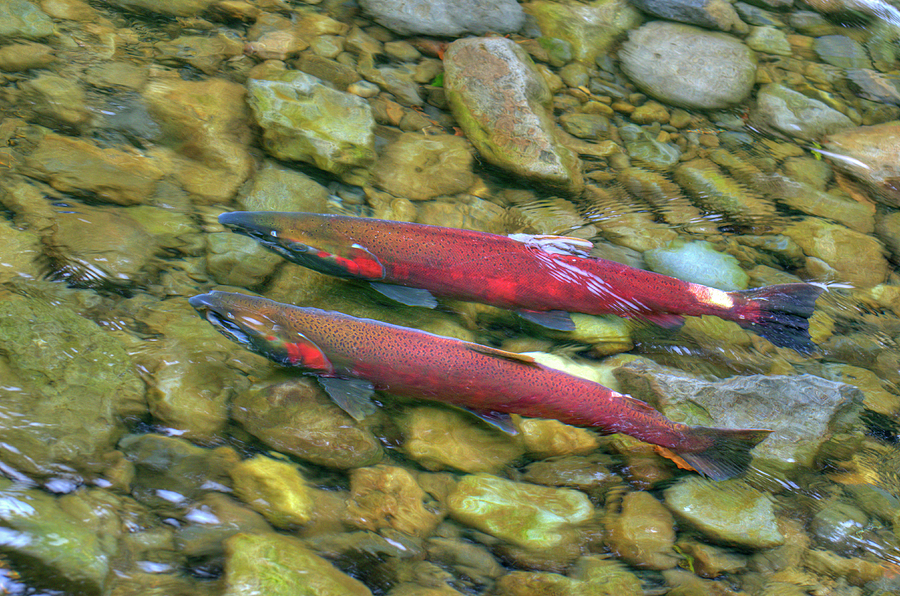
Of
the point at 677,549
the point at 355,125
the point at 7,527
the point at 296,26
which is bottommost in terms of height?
the point at 677,549

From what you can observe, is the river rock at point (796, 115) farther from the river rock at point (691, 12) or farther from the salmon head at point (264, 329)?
the salmon head at point (264, 329)

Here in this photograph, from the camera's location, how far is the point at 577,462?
321 cm

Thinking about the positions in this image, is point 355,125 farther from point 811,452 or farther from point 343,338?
point 811,452

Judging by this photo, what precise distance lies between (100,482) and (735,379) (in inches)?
130

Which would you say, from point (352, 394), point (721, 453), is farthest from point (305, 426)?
point (721, 453)

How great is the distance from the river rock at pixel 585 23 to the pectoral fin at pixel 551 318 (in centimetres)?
298

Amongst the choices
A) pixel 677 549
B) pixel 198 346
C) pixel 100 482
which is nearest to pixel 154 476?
pixel 100 482

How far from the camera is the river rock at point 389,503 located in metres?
2.76

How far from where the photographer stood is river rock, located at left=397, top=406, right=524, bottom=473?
10.1 ft

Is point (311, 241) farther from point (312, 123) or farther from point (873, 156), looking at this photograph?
point (873, 156)

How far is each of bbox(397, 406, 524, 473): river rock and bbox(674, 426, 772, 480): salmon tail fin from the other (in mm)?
947

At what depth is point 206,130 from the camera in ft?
13.4

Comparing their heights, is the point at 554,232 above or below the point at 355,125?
below

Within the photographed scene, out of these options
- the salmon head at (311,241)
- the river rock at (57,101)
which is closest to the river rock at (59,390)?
the salmon head at (311,241)
